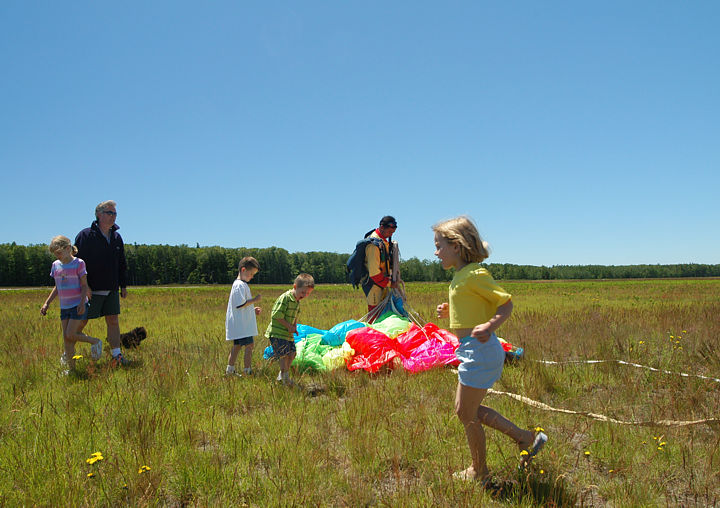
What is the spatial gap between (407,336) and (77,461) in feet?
14.1

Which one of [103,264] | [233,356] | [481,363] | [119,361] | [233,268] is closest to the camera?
[481,363]

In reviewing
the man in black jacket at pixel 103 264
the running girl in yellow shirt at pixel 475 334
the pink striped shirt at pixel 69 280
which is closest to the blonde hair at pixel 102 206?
the man in black jacket at pixel 103 264

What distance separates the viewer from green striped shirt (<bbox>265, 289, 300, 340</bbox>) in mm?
4941

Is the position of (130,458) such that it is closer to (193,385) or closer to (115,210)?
(193,385)

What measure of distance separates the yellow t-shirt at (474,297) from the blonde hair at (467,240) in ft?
0.24

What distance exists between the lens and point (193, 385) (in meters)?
4.76

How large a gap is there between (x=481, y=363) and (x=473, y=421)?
1.32 ft

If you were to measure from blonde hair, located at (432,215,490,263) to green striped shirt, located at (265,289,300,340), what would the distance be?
2.72 meters

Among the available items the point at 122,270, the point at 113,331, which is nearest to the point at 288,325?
the point at 113,331

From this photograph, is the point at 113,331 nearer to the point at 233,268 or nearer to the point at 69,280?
the point at 69,280

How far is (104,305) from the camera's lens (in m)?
6.13

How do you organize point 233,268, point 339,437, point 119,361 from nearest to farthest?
point 339,437 < point 119,361 < point 233,268

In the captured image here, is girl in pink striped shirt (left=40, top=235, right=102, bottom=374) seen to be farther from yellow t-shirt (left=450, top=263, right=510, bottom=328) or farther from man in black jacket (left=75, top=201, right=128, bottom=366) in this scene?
yellow t-shirt (left=450, top=263, right=510, bottom=328)

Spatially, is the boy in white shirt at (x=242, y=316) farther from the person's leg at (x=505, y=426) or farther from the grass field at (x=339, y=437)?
the person's leg at (x=505, y=426)
